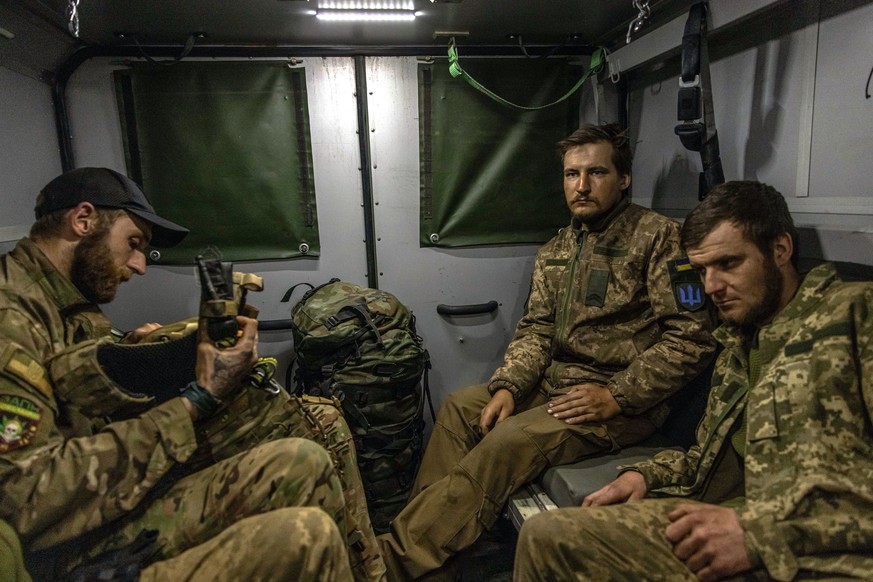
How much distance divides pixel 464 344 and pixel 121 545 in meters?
2.08

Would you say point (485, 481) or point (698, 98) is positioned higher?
point (698, 98)

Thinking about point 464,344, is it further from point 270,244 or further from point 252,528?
point 252,528

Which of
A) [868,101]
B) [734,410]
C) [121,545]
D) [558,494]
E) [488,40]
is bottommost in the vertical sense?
[558,494]

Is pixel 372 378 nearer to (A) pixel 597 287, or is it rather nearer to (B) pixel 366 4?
(A) pixel 597 287

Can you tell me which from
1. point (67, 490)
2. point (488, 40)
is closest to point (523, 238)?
point (488, 40)

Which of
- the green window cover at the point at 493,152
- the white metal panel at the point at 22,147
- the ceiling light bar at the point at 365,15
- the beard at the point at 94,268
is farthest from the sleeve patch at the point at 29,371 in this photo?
the green window cover at the point at 493,152

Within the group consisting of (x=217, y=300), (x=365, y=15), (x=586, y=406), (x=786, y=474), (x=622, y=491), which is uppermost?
(x=365, y=15)

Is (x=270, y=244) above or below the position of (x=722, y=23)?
below

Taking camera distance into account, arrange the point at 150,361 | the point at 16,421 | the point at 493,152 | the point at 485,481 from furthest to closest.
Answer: the point at 493,152 → the point at 485,481 → the point at 150,361 → the point at 16,421

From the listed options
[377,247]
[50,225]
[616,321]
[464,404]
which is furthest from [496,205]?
[50,225]

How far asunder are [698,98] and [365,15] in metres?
1.45

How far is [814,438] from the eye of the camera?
1.36 m

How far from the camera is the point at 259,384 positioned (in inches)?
70.5

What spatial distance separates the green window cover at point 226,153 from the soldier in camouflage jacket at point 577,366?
4.39 ft
